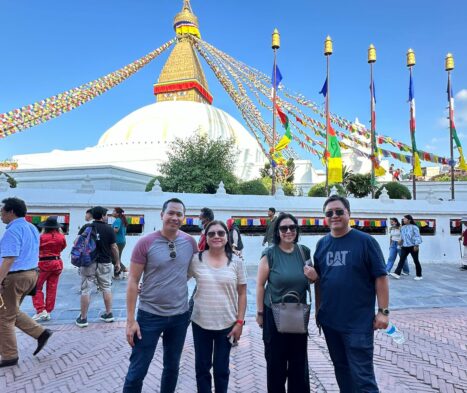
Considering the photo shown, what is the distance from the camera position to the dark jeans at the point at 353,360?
231cm

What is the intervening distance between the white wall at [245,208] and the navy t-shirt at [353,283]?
7.82 metres

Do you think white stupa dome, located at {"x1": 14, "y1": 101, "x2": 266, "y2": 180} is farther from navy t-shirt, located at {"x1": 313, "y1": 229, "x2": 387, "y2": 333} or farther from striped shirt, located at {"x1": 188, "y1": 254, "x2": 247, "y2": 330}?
navy t-shirt, located at {"x1": 313, "y1": 229, "x2": 387, "y2": 333}

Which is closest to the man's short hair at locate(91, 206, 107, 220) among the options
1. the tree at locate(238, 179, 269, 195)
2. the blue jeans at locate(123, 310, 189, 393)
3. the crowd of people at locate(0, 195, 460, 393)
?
the crowd of people at locate(0, 195, 460, 393)

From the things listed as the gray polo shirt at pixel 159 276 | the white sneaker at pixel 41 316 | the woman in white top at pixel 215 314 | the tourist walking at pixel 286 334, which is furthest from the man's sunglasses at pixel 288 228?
the white sneaker at pixel 41 316

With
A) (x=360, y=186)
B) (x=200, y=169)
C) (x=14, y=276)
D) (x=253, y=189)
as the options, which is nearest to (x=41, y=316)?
(x=14, y=276)

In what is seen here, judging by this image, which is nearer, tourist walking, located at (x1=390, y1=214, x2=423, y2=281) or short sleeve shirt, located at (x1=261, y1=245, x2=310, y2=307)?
short sleeve shirt, located at (x1=261, y1=245, x2=310, y2=307)

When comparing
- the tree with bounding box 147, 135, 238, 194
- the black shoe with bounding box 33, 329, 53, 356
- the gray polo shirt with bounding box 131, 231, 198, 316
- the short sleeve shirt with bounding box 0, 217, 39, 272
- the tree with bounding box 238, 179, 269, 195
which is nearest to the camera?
the gray polo shirt with bounding box 131, 231, 198, 316

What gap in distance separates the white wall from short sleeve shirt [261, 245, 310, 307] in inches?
298

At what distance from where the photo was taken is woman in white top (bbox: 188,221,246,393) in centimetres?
256

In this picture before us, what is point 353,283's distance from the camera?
242cm

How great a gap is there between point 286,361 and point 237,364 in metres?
1.36

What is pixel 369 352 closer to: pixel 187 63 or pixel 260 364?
pixel 260 364

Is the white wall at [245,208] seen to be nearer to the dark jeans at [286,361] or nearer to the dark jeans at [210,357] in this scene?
the dark jeans at [210,357]

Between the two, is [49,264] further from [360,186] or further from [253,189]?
[360,186]
